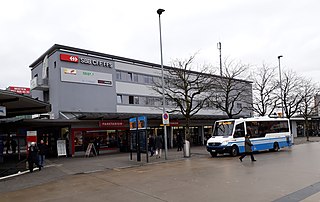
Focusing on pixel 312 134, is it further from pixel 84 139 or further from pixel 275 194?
pixel 275 194

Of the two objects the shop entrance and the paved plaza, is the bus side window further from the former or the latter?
the shop entrance

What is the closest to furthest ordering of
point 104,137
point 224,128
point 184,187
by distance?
point 184,187 → point 224,128 → point 104,137

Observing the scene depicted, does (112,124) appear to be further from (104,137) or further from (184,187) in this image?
(184,187)

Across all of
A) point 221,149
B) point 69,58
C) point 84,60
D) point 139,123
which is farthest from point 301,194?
point 84,60

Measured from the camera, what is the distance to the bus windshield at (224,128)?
20.2 meters

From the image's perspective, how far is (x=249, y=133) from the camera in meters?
20.8

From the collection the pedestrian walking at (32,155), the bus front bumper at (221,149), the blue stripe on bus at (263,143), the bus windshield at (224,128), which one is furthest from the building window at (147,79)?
the pedestrian walking at (32,155)

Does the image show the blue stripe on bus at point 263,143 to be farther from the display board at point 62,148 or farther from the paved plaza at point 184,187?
the display board at point 62,148

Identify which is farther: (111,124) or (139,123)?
(111,124)

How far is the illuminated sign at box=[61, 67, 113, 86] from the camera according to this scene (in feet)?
88.8

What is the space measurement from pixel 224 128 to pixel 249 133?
6.22 ft

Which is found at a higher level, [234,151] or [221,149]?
[221,149]

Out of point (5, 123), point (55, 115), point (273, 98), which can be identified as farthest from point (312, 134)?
point (5, 123)

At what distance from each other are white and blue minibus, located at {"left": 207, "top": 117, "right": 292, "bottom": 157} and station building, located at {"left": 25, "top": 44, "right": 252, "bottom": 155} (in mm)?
8443
